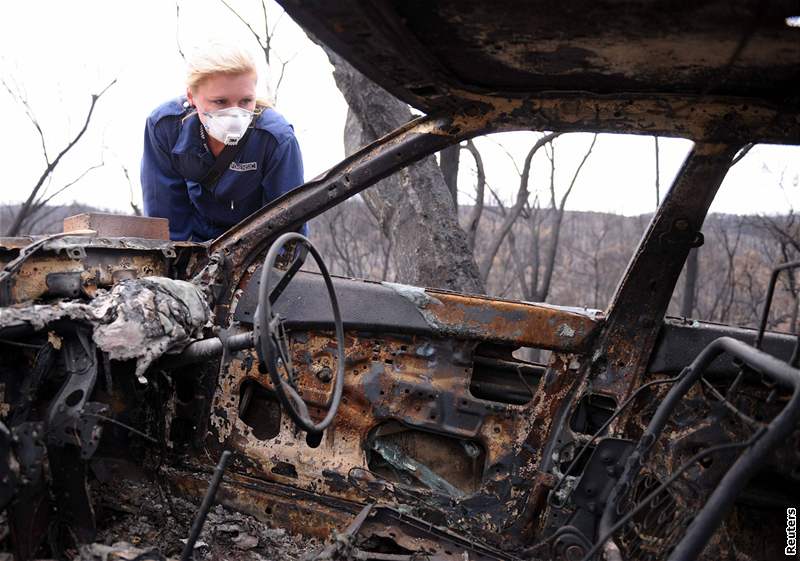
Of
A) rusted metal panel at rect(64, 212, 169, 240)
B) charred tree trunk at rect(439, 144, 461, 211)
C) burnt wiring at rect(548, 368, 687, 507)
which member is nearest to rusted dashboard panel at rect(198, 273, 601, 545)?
burnt wiring at rect(548, 368, 687, 507)

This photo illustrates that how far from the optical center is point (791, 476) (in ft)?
8.40

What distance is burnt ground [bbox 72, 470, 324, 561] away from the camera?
2.85m

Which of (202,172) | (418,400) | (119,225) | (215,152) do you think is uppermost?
(215,152)

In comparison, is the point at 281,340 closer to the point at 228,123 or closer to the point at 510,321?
the point at 510,321

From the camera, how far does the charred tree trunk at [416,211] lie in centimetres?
686

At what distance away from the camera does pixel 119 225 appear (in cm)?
312

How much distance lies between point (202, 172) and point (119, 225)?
0.72 m

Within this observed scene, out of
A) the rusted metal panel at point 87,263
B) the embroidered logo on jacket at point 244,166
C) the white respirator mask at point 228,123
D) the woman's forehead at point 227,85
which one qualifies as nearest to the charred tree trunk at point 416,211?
the embroidered logo on jacket at point 244,166

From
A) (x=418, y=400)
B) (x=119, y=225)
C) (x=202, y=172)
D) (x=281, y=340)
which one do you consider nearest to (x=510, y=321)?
(x=418, y=400)

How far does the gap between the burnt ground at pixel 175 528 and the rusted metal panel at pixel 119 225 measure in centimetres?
106

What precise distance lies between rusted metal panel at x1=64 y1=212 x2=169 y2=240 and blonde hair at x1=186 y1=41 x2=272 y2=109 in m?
0.68

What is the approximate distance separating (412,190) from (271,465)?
430cm

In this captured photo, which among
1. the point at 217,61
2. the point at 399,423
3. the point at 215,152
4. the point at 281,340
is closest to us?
the point at 281,340

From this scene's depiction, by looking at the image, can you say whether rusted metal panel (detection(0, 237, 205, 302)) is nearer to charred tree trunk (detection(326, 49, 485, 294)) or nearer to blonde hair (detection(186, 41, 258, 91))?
blonde hair (detection(186, 41, 258, 91))
